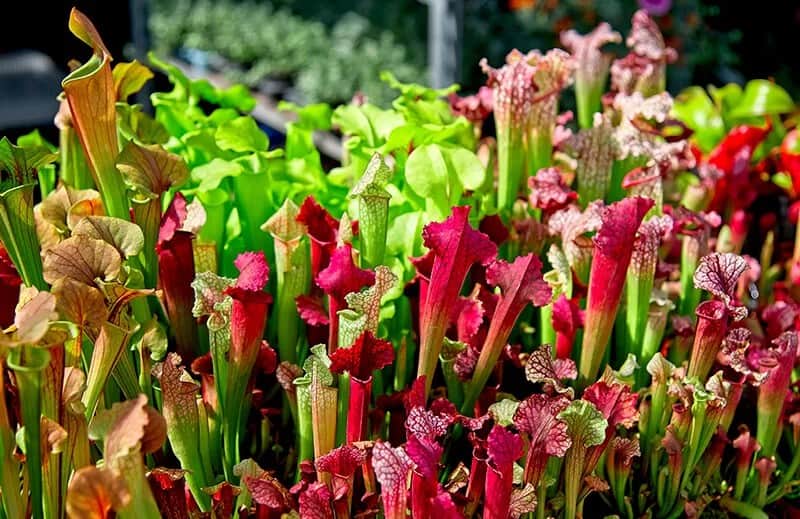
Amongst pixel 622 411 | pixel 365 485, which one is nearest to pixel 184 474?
pixel 365 485

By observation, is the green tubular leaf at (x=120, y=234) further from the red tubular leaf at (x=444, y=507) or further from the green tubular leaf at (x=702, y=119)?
the green tubular leaf at (x=702, y=119)

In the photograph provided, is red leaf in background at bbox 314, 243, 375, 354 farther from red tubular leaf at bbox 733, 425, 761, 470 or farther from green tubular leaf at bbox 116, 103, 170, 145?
red tubular leaf at bbox 733, 425, 761, 470

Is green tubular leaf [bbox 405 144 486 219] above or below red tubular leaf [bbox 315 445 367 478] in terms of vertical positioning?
above

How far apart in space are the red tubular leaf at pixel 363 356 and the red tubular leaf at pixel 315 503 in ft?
0.30

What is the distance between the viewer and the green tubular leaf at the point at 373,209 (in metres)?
0.76

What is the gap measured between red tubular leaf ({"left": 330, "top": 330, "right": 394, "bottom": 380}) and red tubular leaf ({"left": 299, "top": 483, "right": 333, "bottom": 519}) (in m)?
0.09

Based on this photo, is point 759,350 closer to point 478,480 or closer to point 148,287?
point 478,480

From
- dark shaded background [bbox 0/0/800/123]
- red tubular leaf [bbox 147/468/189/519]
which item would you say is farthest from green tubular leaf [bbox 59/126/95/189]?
dark shaded background [bbox 0/0/800/123]

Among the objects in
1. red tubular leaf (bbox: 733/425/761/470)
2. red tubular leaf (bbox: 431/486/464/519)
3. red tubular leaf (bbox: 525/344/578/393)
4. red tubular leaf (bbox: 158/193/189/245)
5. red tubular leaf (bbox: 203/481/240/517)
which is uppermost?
red tubular leaf (bbox: 158/193/189/245)

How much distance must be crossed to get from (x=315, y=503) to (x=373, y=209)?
0.83 feet

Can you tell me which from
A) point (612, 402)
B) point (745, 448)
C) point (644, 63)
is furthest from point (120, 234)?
point (644, 63)

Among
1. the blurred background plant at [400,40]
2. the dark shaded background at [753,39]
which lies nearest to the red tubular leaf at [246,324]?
the dark shaded background at [753,39]

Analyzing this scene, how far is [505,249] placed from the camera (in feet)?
3.15

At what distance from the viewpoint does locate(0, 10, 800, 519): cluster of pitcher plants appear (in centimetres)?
64
